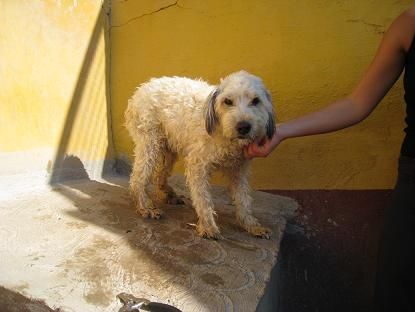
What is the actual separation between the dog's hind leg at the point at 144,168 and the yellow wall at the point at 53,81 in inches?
43.4

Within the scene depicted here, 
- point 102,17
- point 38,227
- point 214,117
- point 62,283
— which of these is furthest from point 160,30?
point 62,283

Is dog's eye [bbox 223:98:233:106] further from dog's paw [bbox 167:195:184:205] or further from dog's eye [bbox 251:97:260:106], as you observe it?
dog's paw [bbox 167:195:184:205]

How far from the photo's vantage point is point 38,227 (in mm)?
2840

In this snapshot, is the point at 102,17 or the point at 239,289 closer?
the point at 239,289

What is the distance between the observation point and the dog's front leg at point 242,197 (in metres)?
3.04

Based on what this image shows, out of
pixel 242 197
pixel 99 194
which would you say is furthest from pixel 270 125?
pixel 99 194

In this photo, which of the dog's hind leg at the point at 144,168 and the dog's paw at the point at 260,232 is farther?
the dog's hind leg at the point at 144,168

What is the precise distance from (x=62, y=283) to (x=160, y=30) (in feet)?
9.50

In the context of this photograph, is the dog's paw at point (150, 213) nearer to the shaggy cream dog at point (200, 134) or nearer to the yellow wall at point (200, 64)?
the shaggy cream dog at point (200, 134)

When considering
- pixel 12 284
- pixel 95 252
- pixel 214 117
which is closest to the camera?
pixel 12 284

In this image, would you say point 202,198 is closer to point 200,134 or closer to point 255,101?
point 200,134

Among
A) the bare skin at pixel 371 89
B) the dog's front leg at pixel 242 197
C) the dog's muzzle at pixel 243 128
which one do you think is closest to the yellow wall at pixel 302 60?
the dog's front leg at pixel 242 197

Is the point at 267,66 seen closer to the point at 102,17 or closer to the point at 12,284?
the point at 102,17

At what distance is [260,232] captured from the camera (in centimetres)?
296
